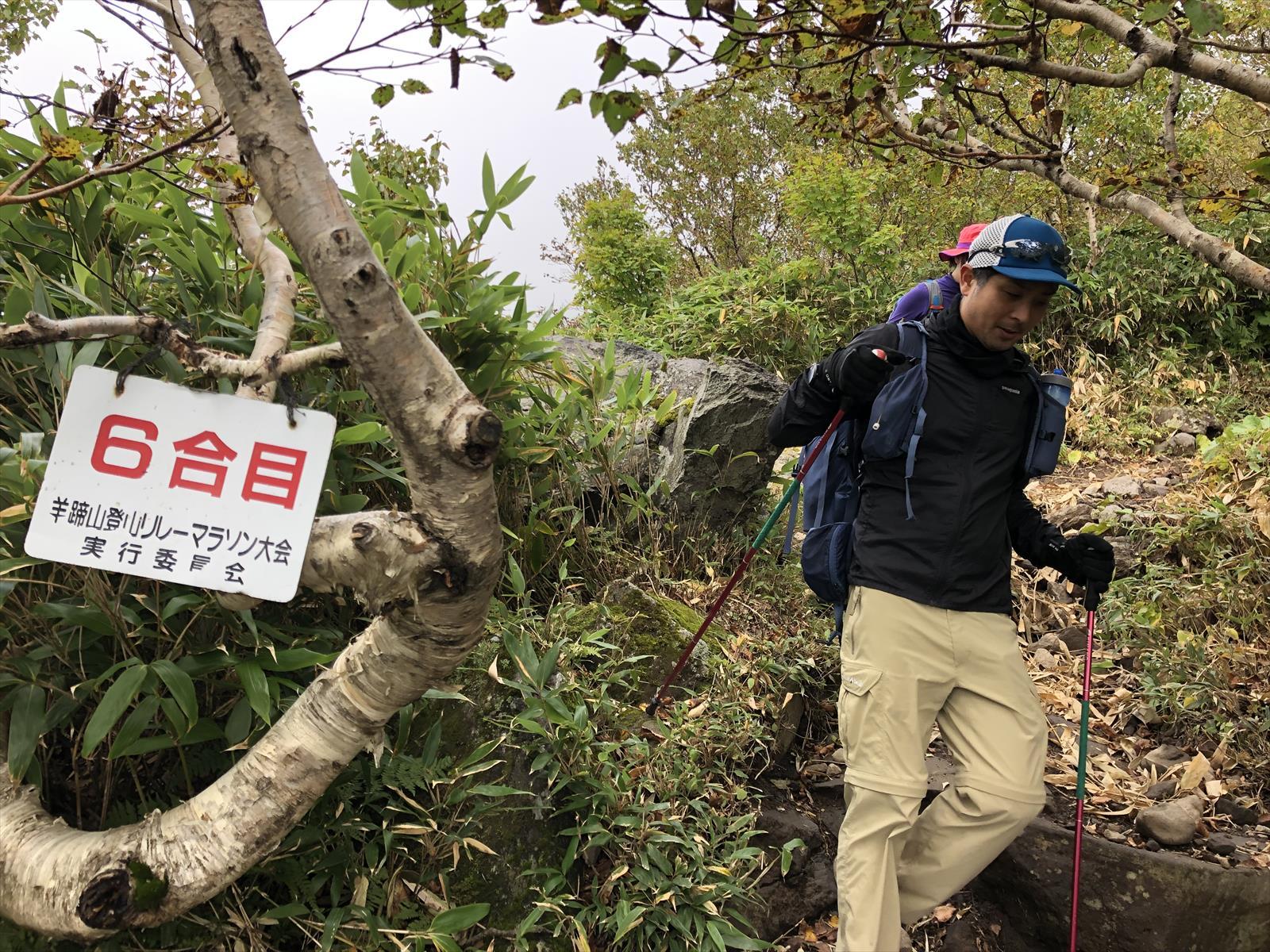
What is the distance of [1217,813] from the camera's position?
354cm

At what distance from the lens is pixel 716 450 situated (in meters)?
4.54

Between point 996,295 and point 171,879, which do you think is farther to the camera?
point 996,295

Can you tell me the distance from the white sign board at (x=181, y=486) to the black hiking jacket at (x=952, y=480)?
175 centimetres

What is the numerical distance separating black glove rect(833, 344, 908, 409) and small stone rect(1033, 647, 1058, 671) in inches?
108

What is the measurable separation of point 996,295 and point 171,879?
2.71 meters

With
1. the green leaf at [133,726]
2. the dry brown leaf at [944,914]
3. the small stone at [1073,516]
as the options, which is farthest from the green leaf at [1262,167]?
the small stone at [1073,516]

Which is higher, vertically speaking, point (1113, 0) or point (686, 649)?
point (1113, 0)

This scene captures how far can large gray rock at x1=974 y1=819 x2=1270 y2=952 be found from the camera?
2977 mm

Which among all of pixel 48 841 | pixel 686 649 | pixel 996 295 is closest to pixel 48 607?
pixel 48 841

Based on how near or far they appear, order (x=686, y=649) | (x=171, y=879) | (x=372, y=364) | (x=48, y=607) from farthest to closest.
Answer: (x=686, y=649) < (x=48, y=607) < (x=171, y=879) < (x=372, y=364)

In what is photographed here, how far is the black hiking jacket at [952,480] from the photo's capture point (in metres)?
2.67

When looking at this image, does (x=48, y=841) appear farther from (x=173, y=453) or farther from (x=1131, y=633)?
(x=1131, y=633)

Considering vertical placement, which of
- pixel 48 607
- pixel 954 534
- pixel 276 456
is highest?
pixel 276 456

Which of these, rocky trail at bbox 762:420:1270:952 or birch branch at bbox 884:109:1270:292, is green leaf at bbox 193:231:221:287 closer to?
birch branch at bbox 884:109:1270:292
